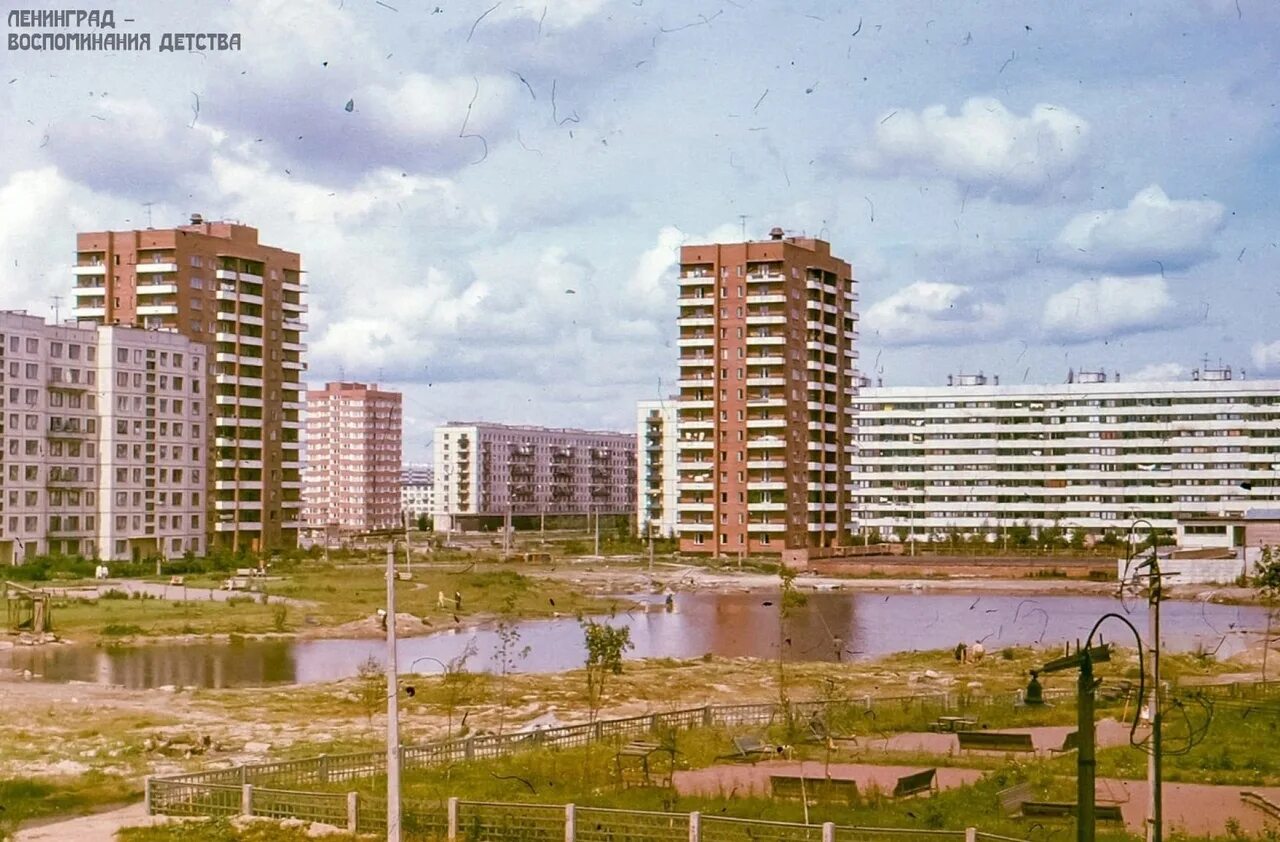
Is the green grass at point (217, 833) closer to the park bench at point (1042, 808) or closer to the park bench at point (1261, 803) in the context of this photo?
the park bench at point (1042, 808)

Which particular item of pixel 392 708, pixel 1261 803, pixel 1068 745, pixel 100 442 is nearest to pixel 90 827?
pixel 392 708

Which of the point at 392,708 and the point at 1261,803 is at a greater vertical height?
the point at 392,708

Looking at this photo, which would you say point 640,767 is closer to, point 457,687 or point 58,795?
point 58,795

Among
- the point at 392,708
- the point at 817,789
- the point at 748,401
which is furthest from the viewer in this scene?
the point at 748,401

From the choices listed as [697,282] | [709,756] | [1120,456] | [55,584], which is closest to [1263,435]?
[1120,456]

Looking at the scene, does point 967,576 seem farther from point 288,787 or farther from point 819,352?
point 288,787

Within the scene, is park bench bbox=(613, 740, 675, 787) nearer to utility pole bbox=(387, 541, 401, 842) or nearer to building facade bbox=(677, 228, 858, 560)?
utility pole bbox=(387, 541, 401, 842)

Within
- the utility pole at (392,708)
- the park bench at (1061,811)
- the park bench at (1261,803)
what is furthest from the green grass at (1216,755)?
the utility pole at (392,708)
